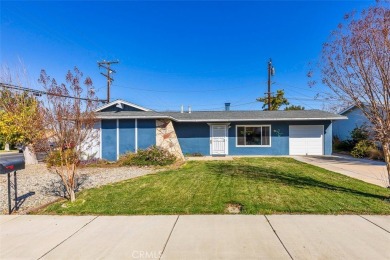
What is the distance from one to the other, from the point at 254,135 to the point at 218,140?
278cm

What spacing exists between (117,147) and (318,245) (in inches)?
498

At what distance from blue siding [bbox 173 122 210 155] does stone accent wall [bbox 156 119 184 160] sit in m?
1.81

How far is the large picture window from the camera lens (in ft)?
53.9

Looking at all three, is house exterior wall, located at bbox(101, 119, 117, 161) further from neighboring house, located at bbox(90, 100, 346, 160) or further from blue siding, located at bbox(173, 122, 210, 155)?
blue siding, located at bbox(173, 122, 210, 155)

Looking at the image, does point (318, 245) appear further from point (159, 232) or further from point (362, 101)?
point (362, 101)

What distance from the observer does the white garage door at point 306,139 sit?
53.0 ft

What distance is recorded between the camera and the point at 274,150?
1636cm

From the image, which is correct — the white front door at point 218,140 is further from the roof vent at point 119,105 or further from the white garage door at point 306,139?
the roof vent at point 119,105

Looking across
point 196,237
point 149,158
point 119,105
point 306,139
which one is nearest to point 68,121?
point 196,237

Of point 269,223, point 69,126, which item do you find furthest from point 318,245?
point 69,126

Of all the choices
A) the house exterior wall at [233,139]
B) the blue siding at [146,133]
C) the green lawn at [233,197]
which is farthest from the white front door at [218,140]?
the green lawn at [233,197]

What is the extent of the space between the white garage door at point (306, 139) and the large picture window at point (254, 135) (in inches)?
70.7

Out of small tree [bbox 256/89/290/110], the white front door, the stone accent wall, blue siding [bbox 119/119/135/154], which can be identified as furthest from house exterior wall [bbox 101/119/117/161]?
small tree [bbox 256/89/290/110]

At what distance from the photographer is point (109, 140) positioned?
14.0 meters
